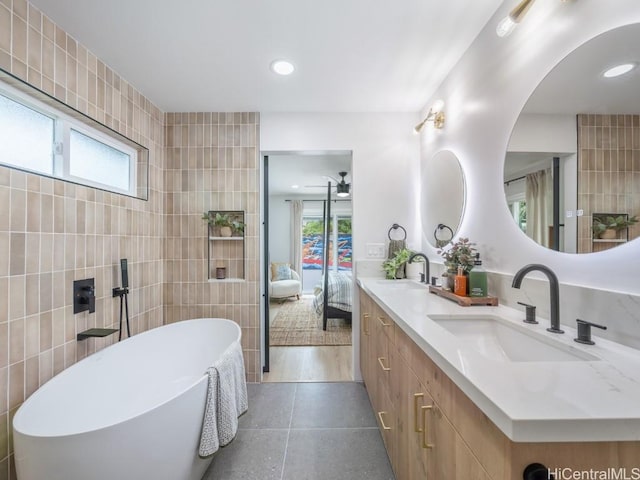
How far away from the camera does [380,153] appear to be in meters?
2.53

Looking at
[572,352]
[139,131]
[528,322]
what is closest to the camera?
[572,352]

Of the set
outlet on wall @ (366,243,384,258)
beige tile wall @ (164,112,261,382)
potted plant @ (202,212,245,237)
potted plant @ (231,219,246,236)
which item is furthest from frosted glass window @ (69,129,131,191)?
outlet on wall @ (366,243,384,258)

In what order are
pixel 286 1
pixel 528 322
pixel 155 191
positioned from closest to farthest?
pixel 528 322
pixel 286 1
pixel 155 191

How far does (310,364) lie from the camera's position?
286 cm

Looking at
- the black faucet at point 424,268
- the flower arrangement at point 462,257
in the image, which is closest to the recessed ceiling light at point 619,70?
the flower arrangement at point 462,257

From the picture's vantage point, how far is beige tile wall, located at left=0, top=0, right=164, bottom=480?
1.25 m

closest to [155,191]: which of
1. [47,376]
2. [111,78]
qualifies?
[111,78]

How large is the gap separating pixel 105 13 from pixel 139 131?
90 cm

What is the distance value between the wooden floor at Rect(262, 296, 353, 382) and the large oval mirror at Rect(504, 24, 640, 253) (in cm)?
212

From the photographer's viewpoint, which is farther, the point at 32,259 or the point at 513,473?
the point at 32,259

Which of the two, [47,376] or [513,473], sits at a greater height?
[513,473]

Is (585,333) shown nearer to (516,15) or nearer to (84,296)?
(516,15)

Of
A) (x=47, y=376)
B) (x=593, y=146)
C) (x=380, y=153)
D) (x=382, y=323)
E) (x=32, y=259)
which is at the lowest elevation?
(x=47, y=376)

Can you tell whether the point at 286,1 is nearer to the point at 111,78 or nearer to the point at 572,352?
the point at 111,78
